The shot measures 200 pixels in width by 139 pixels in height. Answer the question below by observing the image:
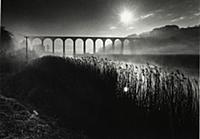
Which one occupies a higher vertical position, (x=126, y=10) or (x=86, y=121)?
(x=126, y=10)

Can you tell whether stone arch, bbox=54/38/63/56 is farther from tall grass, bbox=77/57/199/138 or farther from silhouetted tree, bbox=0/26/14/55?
silhouetted tree, bbox=0/26/14/55

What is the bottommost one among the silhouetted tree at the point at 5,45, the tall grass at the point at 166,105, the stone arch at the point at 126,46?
the tall grass at the point at 166,105

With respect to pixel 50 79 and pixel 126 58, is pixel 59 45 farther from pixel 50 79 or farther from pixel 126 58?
pixel 126 58

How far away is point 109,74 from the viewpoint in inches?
66.8

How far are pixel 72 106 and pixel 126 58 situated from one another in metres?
0.63

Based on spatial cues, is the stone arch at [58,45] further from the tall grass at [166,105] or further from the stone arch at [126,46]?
the tall grass at [166,105]

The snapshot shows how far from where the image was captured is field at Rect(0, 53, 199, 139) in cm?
118

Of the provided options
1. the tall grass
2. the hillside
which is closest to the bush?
the tall grass

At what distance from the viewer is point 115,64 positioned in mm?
1665

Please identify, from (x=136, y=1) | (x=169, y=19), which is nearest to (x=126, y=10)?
(x=136, y=1)

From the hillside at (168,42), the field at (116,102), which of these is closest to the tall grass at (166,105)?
the field at (116,102)

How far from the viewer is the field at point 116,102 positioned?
1177mm

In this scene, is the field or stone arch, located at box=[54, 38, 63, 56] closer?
the field

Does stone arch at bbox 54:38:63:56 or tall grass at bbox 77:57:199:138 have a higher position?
stone arch at bbox 54:38:63:56
